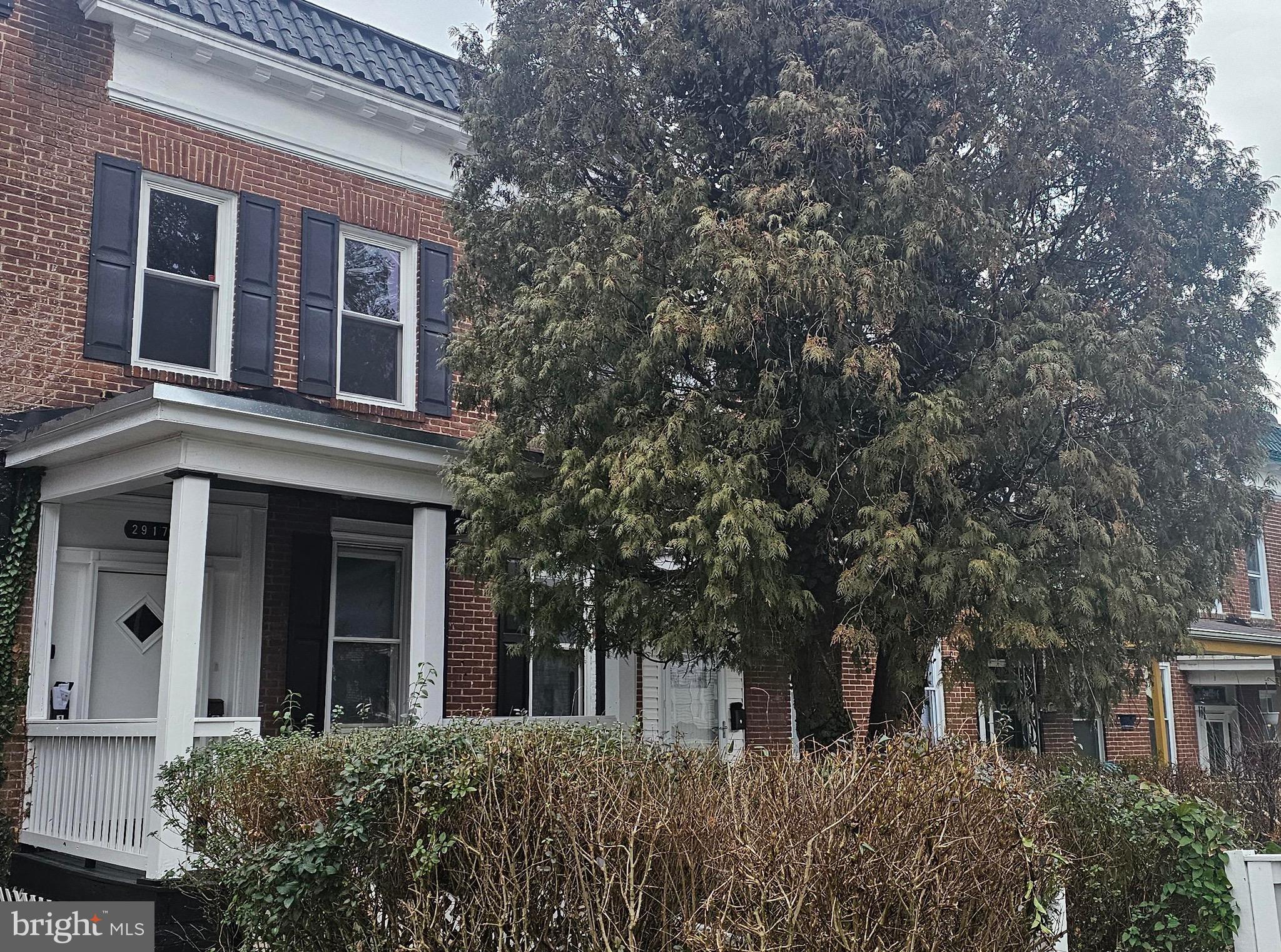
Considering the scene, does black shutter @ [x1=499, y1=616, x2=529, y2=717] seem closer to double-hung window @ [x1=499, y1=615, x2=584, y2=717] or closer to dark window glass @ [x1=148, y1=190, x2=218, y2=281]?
double-hung window @ [x1=499, y1=615, x2=584, y2=717]

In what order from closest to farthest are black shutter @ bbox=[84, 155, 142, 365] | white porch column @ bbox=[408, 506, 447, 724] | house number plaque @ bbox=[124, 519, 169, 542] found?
white porch column @ bbox=[408, 506, 447, 724] → black shutter @ bbox=[84, 155, 142, 365] → house number plaque @ bbox=[124, 519, 169, 542]

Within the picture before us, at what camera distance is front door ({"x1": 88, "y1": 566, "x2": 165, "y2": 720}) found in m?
9.91

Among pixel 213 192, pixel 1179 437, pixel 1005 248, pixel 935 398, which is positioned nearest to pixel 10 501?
pixel 213 192

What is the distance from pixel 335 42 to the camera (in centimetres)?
1170

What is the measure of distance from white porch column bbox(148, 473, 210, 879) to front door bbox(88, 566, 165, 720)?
2.12 meters

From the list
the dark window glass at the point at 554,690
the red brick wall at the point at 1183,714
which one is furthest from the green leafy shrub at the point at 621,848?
the red brick wall at the point at 1183,714

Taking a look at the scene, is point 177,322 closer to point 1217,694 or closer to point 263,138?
point 263,138

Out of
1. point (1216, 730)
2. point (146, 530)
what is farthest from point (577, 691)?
point (1216, 730)

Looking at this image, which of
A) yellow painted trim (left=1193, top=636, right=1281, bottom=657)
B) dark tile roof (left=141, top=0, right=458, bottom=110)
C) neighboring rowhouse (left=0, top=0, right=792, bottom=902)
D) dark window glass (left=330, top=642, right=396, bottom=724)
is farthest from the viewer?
yellow painted trim (left=1193, top=636, right=1281, bottom=657)

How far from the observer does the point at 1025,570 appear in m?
7.60

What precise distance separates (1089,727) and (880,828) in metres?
16.6

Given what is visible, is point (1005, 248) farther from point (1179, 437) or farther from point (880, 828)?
point (880, 828)

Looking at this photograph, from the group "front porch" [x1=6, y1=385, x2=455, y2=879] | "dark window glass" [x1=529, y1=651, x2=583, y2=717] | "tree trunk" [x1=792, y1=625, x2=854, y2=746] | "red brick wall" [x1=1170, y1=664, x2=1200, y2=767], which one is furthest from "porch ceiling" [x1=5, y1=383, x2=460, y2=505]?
"red brick wall" [x1=1170, y1=664, x2=1200, y2=767]

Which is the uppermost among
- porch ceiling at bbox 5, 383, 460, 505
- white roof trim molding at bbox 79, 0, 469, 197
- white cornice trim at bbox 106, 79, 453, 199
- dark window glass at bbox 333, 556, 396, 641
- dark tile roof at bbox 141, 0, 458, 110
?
dark tile roof at bbox 141, 0, 458, 110
